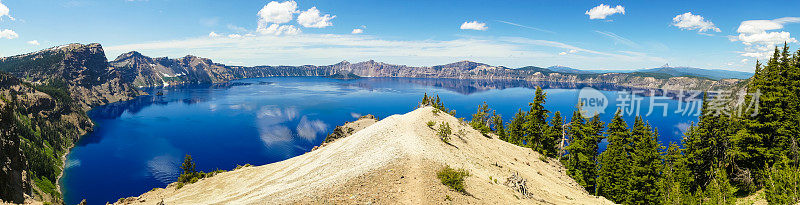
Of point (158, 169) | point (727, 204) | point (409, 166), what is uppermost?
point (409, 166)

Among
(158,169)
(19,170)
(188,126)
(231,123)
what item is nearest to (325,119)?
(231,123)

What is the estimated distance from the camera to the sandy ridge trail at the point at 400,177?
85.8 feet

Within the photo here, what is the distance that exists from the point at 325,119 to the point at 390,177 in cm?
16868

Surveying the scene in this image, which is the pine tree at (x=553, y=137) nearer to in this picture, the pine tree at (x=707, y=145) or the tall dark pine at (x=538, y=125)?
the tall dark pine at (x=538, y=125)

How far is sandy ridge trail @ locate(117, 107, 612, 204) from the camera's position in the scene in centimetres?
2616

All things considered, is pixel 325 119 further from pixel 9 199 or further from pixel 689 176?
pixel 689 176

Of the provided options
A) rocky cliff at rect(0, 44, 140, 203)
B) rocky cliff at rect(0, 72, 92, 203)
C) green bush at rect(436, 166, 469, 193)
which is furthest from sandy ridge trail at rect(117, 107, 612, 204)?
rocky cliff at rect(0, 44, 140, 203)

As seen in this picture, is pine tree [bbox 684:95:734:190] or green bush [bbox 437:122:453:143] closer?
pine tree [bbox 684:95:734:190]

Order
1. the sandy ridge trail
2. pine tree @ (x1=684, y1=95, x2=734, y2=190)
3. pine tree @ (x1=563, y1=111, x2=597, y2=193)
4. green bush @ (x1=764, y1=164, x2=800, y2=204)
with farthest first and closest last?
pine tree @ (x1=563, y1=111, x2=597, y2=193) < pine tree @ (x1=684, y1=95, x2=734, y2=190) < the sandy ridge trail < green bush @ (x1=764, y1=164, x2=800, y2=204)

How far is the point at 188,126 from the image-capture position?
175250mm

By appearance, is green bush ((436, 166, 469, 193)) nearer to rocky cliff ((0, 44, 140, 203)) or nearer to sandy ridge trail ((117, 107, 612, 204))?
sandy ridge trail ((117, 107, 612, 204))

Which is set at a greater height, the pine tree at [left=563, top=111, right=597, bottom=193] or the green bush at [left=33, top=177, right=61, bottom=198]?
the pine tree at [left=563, top=111, right=597, bottom=193]

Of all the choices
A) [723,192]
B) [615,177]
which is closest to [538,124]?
[615,177]

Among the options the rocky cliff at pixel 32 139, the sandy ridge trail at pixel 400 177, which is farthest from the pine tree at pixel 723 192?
the rocky cliff at pixel 32 139
